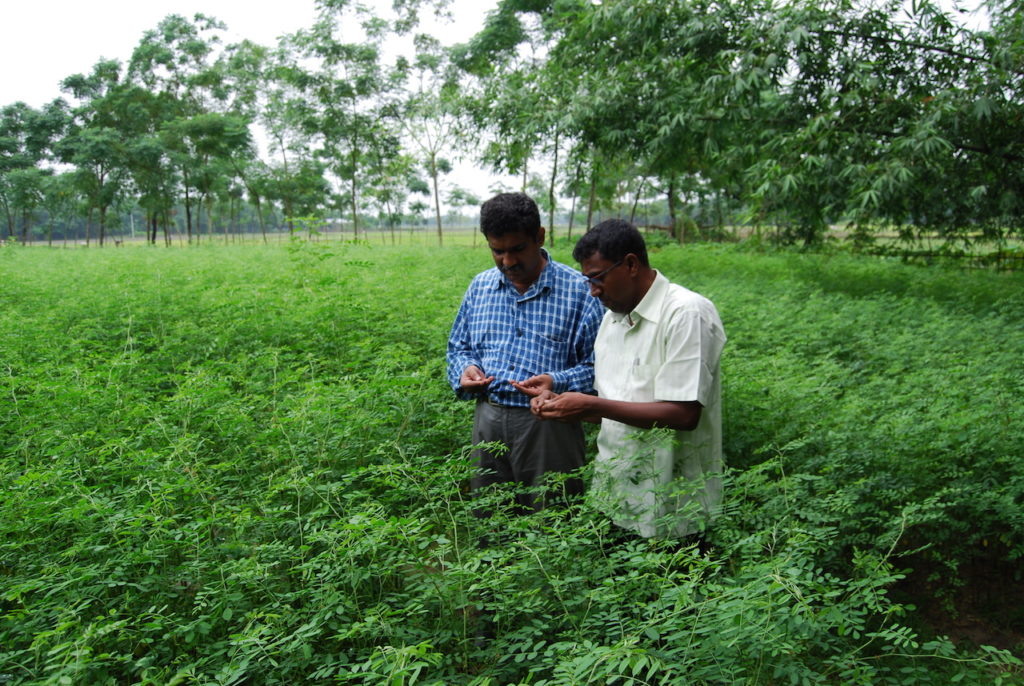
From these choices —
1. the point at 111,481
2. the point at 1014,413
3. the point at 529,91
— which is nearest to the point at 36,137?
the point at 529,91

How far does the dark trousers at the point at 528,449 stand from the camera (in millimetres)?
2877

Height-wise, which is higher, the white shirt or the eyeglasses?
the eyeglasses

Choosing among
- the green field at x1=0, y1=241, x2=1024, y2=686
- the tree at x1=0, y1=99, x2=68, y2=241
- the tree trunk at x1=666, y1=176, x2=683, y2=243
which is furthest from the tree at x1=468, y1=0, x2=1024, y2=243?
the tree at x1=0, y1=99, x2=68, y2=241

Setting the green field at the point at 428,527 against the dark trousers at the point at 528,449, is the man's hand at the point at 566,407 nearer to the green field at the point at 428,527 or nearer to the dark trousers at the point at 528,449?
the dark trousers at the point at 528,449

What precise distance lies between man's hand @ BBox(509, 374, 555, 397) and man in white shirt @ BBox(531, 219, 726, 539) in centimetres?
6

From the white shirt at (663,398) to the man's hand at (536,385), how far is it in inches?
8.9

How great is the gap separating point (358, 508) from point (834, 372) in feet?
13.0

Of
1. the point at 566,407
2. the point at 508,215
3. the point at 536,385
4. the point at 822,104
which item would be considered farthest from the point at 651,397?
the point at 822,104

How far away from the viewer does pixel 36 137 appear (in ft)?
110

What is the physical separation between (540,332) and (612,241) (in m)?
0.60

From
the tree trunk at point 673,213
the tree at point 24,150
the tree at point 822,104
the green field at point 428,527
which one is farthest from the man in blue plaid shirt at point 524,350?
the tree at point 24,150

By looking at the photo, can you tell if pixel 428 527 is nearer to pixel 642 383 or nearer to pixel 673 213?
pixel 642 383

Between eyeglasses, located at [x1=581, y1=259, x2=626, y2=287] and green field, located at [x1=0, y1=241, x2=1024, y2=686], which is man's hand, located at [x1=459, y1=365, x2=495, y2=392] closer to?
green field, located at [x1=0, y1=241, x2=1024, y2=686]

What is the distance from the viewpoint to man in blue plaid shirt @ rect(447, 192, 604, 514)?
2867mm
